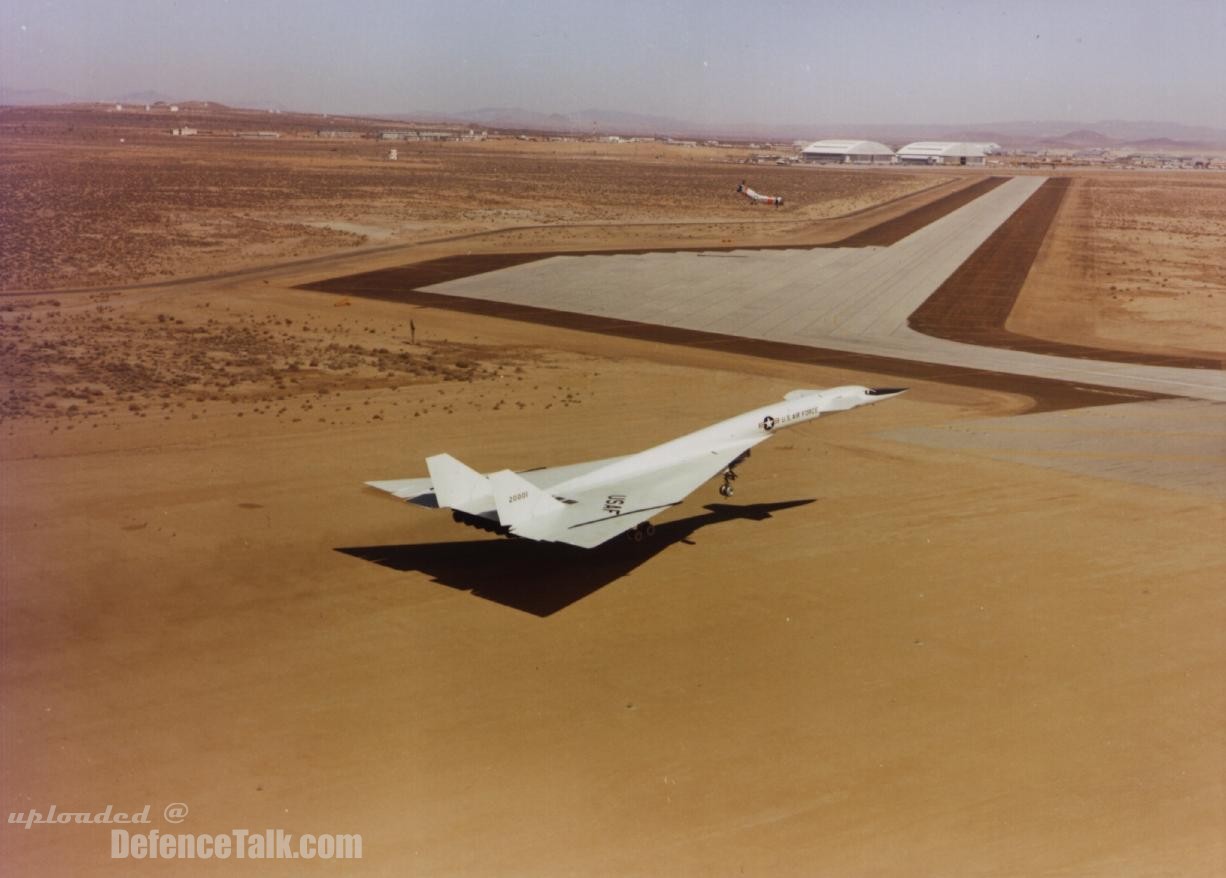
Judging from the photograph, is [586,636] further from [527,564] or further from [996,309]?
[996,309]

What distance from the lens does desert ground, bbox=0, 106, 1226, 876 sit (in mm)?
14398

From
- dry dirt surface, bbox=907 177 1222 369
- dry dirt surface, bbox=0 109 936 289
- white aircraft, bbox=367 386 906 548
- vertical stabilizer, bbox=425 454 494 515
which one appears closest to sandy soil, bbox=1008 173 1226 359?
dry dirt surface, bbox=907 177 1222 369

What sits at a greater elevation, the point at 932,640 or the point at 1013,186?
the point at 1013,186

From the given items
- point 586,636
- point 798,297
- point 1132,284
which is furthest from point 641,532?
point 1132,284

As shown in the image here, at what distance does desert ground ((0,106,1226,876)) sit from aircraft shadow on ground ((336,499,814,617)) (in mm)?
120

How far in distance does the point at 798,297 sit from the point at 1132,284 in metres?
27.4

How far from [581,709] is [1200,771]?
34.4 ft

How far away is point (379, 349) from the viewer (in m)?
45.4

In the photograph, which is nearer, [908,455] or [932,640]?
[932,640]

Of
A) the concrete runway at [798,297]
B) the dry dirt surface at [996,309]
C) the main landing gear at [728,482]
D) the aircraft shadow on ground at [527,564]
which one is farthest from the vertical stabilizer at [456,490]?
the dry dirt surface at [996,309]

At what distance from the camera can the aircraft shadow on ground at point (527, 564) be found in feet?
71.4

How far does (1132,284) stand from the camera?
70562mm

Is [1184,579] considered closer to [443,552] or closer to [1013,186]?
[443,552]

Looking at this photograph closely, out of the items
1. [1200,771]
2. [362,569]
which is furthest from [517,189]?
[1200,771]
